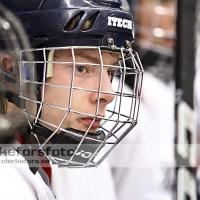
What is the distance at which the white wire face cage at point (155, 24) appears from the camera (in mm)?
3961

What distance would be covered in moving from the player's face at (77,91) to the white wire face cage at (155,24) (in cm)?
228

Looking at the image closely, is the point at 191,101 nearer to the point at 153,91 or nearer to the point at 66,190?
the point at 66,190

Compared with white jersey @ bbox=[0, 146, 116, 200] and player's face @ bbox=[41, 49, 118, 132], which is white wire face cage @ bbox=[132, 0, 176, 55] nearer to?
white jersey @ bbox=[0, 146, 116, 200]

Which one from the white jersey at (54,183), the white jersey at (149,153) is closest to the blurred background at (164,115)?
the white jersey at (149,153)

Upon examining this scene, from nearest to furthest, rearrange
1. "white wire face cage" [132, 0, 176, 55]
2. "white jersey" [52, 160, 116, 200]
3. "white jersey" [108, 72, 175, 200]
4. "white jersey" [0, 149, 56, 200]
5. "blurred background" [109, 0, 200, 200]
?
"white jersey" [0, 149, 56, 200] → "white jersey" [52, 160, 116, 200] → "blurred background" [109, 0, 200, 200] → "white jersey" [108, 72, 175, 200] → "white wire face cage" [132, 0, 176, 55]

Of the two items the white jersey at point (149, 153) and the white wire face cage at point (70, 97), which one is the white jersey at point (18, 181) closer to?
the white wire face cage at point (70, 97)

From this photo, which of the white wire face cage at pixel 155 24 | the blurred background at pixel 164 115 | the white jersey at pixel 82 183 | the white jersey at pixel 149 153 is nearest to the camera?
the white jersey at pixel 82 183

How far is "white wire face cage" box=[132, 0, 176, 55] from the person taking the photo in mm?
3961

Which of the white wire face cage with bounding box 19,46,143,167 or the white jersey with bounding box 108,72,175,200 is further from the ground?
the white wire face cage with bounding box 19,46,143,167

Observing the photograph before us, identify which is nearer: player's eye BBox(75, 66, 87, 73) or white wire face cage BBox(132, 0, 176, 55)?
player's eye BBox(75, 66, 87, 73)

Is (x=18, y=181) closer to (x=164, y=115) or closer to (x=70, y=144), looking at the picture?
(x=70, y=144)

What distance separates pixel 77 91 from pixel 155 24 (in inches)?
94.1

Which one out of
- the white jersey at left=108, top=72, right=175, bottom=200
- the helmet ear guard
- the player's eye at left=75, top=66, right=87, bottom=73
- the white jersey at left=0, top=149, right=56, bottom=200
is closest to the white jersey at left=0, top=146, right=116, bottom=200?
the white jersey at left=0, top=149, right=56, bottom=200

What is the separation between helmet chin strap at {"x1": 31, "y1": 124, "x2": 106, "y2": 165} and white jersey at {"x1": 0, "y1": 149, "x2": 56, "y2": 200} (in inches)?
3.5
